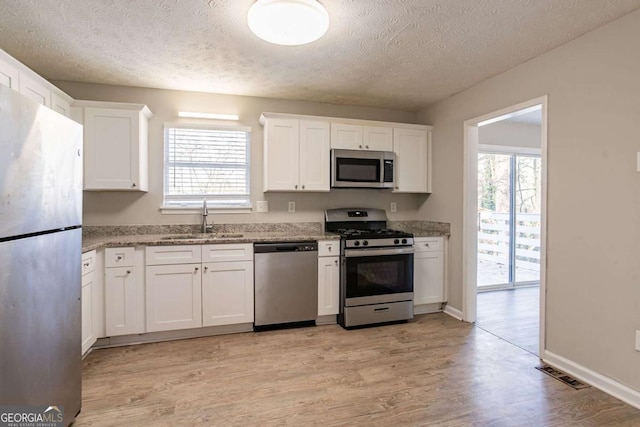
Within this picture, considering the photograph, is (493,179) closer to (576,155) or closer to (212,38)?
(576,155)

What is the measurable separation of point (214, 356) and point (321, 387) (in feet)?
3.22

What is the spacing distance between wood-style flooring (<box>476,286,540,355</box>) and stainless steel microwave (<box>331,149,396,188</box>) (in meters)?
1.81

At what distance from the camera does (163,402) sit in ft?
6.57

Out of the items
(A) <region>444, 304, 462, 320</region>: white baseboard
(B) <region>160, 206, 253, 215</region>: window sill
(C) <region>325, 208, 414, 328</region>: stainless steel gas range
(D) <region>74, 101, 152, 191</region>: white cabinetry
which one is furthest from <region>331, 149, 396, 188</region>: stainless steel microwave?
(D) <region>74, 101, 152, 191</region>: white cabinetry

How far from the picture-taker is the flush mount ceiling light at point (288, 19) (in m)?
1.81

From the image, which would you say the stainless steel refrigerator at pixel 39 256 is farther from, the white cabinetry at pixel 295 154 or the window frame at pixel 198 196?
the white cabinetry at pixel 295 154

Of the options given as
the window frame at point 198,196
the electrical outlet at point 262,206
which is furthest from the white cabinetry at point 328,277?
the window frame at point 198,196

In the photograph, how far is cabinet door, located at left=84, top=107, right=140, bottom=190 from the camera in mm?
3000

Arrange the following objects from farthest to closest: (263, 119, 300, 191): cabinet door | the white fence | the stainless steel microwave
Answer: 1. the white fence
2. the stainless steel microwave
3. (263, 119, 300, 191): cabinet door

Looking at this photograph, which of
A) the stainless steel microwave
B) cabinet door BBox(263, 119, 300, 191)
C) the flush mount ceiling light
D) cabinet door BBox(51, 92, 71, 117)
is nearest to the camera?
the flush mount ceiling light

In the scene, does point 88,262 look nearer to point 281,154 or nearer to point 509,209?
point 281,154

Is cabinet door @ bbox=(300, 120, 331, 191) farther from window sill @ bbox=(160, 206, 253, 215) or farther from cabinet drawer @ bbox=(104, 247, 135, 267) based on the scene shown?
cabinet drawer @ bbox=(104, 247, 135, 267)

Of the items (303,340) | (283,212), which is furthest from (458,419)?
(283,212)

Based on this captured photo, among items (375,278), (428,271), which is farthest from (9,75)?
(428,271)
